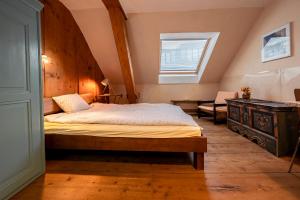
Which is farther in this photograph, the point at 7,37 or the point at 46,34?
the point at 46,34

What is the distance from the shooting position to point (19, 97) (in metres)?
1.74

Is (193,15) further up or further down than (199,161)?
further up

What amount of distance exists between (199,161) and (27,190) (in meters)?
1.71

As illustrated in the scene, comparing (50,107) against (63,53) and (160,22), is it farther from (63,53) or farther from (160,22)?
(160,22)

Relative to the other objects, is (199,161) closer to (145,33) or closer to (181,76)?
(145,33)

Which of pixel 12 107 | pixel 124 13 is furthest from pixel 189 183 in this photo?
pixel 124 13

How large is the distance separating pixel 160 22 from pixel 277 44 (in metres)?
2.18

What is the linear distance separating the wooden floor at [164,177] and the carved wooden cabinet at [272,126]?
0.16m

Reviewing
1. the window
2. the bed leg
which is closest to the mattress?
the bed leg

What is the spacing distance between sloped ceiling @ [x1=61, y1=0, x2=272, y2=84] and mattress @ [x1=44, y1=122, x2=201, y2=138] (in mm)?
2342

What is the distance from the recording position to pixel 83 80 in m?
4.41

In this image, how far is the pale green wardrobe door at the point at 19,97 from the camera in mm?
1588

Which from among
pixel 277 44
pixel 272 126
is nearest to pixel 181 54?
pixel 277 44

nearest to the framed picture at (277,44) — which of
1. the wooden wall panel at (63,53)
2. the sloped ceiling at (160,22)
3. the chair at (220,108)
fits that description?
the sloped ceiling at (160,22)
